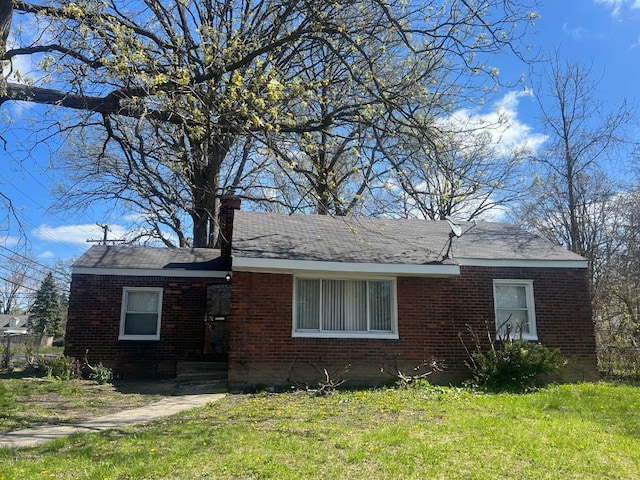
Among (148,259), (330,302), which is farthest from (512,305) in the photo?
(148,259)

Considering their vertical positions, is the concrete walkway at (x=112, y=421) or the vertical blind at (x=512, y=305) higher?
the vertical blind at (x=512, y=305)

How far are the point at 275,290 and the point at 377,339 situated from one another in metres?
2.59

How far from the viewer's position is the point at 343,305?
11406 millimetres

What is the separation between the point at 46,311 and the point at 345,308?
131 ft

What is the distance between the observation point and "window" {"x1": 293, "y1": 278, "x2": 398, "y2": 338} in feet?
36.7

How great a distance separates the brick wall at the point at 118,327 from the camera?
1338cm

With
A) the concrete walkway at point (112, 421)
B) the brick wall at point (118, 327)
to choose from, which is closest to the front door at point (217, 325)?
the brick wall at point (118, 327)

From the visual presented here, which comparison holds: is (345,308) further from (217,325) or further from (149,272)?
(149,272)

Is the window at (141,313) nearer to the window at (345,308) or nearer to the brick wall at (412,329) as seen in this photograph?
the brick wall at (412,329)

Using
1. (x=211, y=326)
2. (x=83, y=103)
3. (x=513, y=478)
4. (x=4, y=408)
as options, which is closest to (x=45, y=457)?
(x=4, y=408)

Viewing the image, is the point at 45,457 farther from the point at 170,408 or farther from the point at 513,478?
the point at 513,478

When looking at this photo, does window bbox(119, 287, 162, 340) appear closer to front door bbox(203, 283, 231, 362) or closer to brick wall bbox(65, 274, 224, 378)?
brick wall bbox(65, 274, 224, 378)

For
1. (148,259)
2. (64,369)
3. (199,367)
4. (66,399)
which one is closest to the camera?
(66,399)

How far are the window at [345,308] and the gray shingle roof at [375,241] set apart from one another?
724mm
